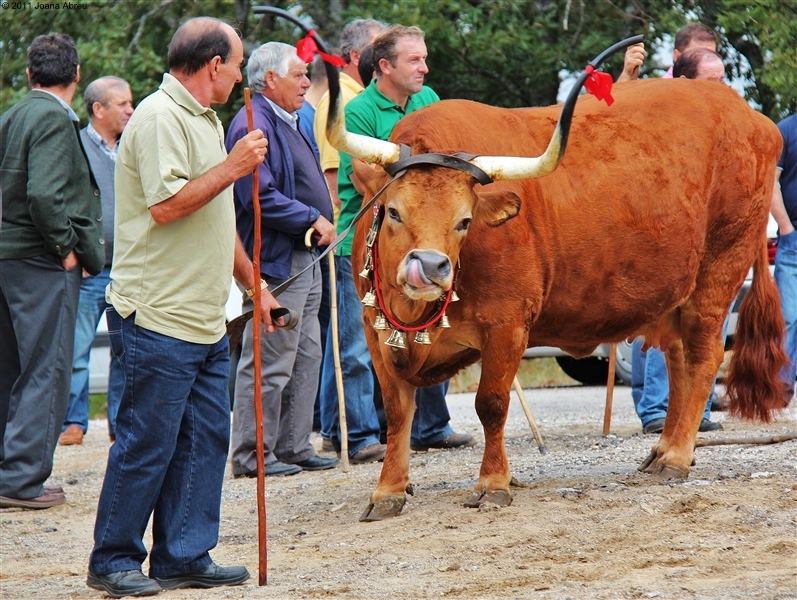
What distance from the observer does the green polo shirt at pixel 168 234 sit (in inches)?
179

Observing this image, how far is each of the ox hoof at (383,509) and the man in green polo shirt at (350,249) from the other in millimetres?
1639

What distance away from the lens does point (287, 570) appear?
5039 millimetres

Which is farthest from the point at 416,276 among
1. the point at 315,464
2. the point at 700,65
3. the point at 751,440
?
the point at 700,65

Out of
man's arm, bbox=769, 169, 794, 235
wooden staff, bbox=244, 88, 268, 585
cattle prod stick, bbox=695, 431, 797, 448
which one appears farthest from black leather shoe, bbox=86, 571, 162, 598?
Answer: man's arm, bbox=769, 169, 794, 235

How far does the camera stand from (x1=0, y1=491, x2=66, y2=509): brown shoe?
6.81m

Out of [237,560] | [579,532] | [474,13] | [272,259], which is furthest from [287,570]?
[474,13]

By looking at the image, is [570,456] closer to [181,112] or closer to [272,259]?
[272,259]

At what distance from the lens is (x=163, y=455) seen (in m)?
4.64

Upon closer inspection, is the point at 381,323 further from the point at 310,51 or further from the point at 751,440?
the point at 751,440

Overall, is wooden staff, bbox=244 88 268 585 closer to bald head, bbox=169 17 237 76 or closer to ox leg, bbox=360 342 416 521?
bald head, bbox=169 17 237 76

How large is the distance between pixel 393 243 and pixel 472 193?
1.48 feet

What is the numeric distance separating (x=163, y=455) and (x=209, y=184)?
108cm

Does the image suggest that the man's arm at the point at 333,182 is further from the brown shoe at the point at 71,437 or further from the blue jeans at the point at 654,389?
the brown shoe at the point at 71,437

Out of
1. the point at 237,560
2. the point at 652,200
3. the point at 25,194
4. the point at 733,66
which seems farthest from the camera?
the point at 733,66
